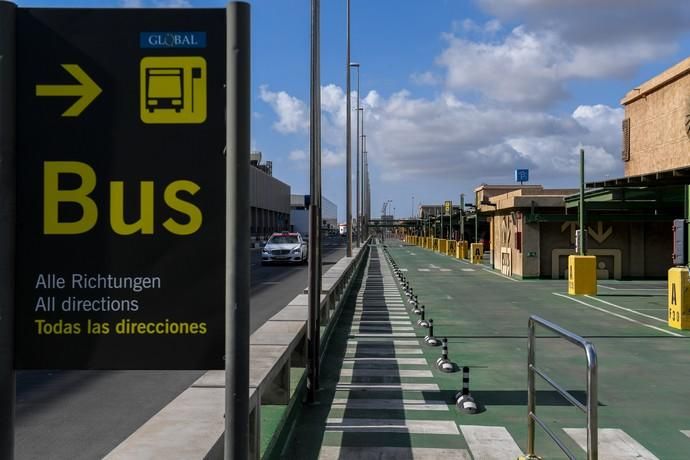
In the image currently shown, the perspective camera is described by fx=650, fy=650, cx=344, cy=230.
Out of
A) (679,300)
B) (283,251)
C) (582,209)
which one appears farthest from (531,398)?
(283,251)

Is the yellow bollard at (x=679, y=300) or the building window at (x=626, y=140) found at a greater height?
the building window at (x=626, y=140)

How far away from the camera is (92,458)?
6.14 m

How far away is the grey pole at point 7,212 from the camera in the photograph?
297cm

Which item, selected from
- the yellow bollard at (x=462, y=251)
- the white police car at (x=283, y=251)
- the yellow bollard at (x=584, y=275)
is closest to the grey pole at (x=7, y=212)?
the yellow bollard at (x=584, y=275)

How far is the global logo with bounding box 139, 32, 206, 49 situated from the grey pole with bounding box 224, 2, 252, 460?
→ 20cm

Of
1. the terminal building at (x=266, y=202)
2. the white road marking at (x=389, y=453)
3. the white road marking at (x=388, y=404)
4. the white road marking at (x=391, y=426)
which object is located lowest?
the white road marking at (x=388, y=404)

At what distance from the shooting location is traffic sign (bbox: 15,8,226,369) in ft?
10.0

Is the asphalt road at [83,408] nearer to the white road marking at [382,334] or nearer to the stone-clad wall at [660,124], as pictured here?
the white road marking at [382,334]

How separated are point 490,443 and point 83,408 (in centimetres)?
496

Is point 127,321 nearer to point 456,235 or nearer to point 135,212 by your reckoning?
point 135,212

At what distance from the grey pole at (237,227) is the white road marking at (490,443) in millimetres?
4053

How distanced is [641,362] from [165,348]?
10221 millimetres

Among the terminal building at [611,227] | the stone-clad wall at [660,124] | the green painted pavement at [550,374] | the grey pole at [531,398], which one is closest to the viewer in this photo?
the grey pole at [531,398]

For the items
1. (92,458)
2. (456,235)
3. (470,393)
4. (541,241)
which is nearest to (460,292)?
(541,241)
